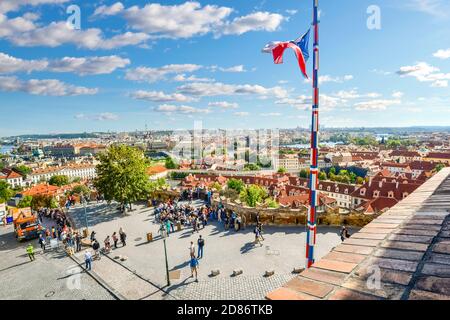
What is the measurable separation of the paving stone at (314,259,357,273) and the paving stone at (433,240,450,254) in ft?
3.14

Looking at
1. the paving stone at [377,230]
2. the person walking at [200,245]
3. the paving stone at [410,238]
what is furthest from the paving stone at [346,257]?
the person walking at [200,245]

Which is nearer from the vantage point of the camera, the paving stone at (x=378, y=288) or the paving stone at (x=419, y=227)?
the paving stone at (x=378, y=288)

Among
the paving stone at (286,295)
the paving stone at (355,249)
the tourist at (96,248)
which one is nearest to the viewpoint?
the paving stone at (286,295)

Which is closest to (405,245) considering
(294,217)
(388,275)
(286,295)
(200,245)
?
(388,275)

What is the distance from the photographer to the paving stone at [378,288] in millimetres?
2587

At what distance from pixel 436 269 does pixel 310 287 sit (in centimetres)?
125

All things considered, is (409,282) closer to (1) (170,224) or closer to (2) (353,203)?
(1) (170,224)

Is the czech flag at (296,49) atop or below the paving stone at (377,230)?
atop

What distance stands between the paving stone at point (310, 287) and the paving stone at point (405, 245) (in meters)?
1.36

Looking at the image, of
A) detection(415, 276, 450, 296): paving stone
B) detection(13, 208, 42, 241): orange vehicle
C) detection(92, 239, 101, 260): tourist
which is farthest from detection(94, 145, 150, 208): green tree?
detection(415, 276, 450, 296): paving stone

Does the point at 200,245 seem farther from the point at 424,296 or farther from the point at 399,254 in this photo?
the point at 424,296

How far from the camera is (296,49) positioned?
7.78 m

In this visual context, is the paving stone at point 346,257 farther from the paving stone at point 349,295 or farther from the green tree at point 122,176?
the green tree at point 122,176

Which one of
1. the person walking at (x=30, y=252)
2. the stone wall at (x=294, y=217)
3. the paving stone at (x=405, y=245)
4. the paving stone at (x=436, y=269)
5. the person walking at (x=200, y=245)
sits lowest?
the person walking at (x=30, y=252)
